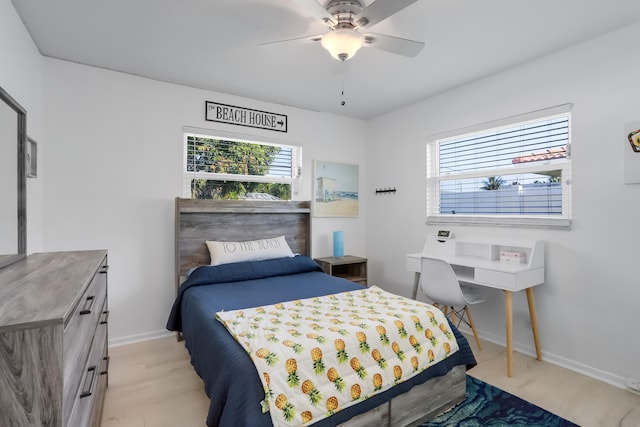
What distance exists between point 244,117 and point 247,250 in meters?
1.45

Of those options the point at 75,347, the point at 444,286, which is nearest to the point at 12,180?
the point at 75,347

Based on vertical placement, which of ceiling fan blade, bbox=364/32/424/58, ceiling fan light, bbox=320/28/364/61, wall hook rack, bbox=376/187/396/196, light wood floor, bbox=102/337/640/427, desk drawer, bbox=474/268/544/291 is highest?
ceiling fan blade, bbox=364/32/424/58

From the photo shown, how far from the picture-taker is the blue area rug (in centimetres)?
188

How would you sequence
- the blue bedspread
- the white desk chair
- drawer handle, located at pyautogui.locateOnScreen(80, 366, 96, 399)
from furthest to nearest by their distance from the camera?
the white desk chair → the blue bedspread → drawer handle, located at pyautogui.locateOnScreen(80, 366, 96, 399)

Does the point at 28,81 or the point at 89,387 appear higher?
the point at 28,81

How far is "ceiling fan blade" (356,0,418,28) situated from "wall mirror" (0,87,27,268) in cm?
180

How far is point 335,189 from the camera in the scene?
419 centimetres

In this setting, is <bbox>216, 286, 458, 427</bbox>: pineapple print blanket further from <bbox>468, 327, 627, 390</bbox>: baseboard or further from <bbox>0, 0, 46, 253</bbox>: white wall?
<bbox>0, 0, 46, 253</bbox>: white wall

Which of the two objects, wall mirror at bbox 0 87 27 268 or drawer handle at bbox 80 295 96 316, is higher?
wall mirror at bbox 0 87 27 268

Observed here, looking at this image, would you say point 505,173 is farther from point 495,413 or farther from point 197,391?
point 197,391

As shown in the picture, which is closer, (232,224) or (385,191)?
(232,224)

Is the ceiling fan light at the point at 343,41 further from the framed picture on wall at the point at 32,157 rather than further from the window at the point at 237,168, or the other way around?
the framed picture on wall at the point at 32,157

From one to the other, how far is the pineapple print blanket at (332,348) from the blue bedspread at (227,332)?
5cm

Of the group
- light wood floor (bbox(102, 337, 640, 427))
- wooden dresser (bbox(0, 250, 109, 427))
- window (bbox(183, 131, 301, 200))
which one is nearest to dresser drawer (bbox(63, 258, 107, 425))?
wooden dresser (bbox(0, 250, 109, 427))
